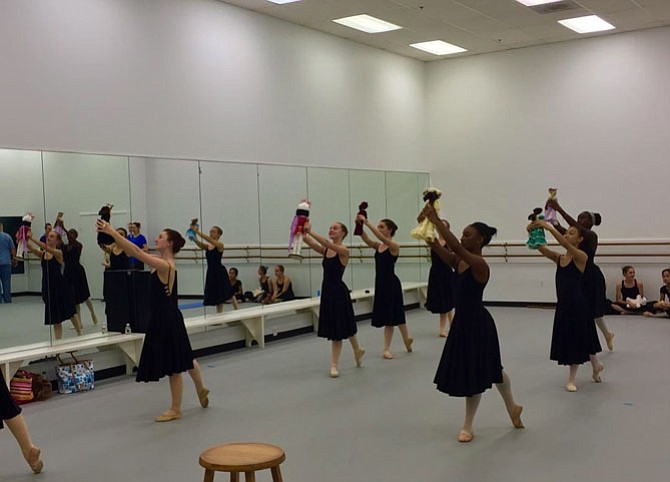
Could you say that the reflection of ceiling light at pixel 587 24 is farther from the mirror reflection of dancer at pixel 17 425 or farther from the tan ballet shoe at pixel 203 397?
the mirror reflection of dancer at pixel 17 425

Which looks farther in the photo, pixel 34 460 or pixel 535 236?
pixel 535 236

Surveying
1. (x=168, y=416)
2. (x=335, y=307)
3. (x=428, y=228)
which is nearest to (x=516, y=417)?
(x=428, y=228)

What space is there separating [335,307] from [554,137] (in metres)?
5.83

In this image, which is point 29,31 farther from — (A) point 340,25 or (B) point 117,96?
(A) point 340,25

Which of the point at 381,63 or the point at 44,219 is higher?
the point at 381,63

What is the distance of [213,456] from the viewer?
9.84 ft

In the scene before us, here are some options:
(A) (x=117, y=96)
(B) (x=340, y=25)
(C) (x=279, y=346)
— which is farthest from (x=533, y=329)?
(A) (x=117, y=96)

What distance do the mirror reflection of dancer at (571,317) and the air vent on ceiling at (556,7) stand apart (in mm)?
4218

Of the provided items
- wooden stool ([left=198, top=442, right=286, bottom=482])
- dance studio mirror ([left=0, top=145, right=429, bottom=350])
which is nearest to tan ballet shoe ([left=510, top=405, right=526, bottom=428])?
wooden stool ([left=198, top=442, right=286, bottom=482])

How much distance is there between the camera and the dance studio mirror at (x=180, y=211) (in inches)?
240

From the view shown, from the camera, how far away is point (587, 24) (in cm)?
993

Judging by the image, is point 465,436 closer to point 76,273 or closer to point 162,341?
point 162,341

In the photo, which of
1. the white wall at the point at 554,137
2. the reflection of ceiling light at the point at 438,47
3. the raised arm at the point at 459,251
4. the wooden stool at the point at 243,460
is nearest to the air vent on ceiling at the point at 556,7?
the white wall at the point at 554,137

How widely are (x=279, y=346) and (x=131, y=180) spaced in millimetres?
2532
